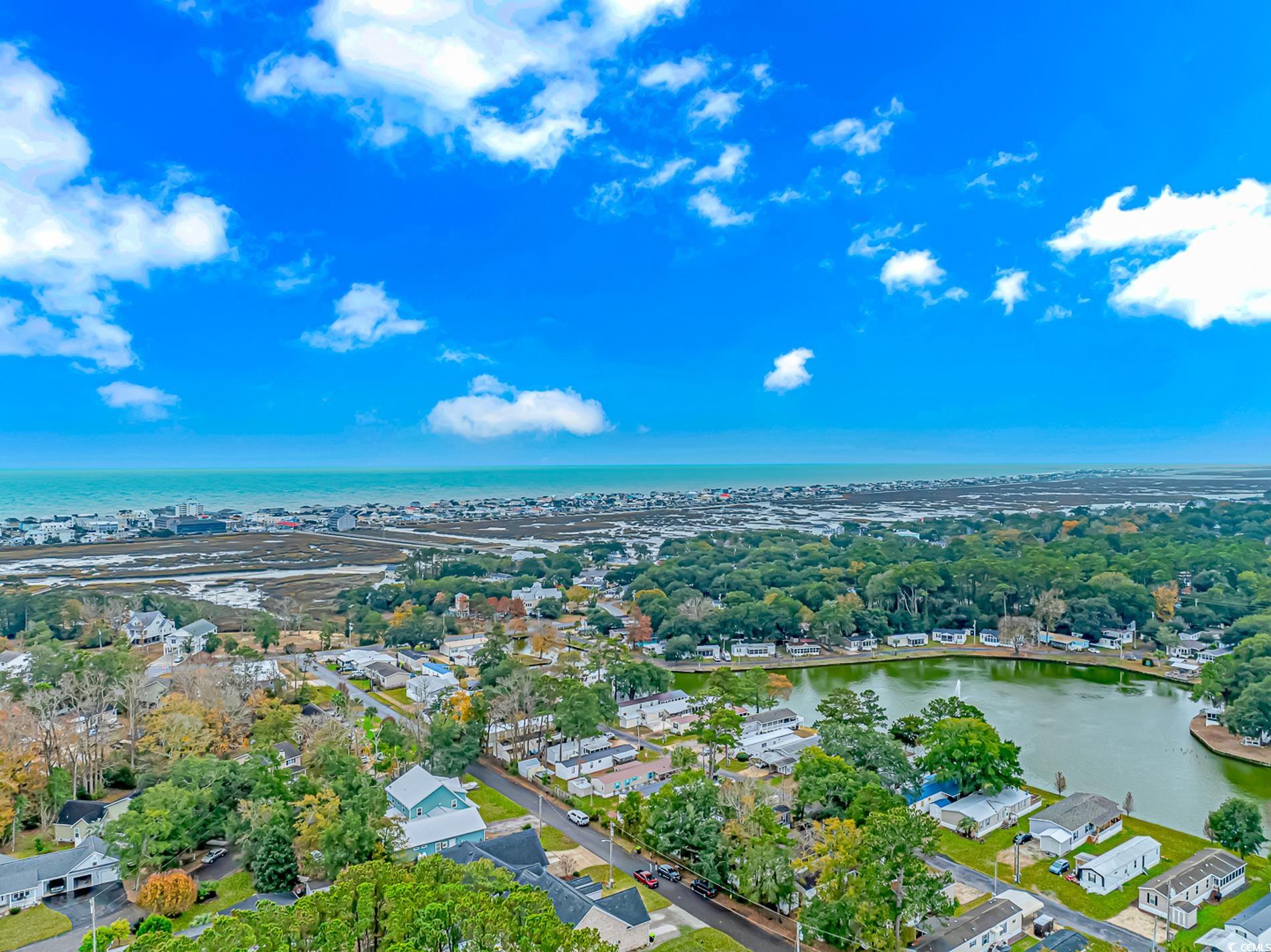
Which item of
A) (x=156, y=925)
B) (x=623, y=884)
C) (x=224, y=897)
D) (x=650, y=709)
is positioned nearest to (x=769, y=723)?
(x=650, y=709)

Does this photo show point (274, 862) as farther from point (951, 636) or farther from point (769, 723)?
point (951, 636)

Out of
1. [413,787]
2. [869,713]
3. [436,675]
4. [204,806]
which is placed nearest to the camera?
[204,806]

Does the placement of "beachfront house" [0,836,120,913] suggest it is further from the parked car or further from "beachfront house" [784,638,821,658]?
"beachfront house" [784,638,821,658]

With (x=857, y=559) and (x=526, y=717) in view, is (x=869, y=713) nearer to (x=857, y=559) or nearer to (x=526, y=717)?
(x=526, y=717)

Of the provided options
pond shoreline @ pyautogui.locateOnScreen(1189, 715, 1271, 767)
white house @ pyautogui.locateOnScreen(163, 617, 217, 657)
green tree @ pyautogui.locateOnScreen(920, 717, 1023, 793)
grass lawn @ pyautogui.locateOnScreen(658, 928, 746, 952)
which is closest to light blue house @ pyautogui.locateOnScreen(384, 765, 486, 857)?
grass lawn @ pyautogui.locateOnScreen(658, 928, 746, 952)

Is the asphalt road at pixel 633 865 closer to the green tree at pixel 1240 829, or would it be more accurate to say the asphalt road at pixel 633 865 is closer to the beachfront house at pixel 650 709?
the beachfront house at pixel 650 709

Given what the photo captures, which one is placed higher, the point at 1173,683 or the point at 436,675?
the point at 436,675

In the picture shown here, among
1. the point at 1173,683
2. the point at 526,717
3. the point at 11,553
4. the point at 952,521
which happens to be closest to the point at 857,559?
the point at 1173,683
